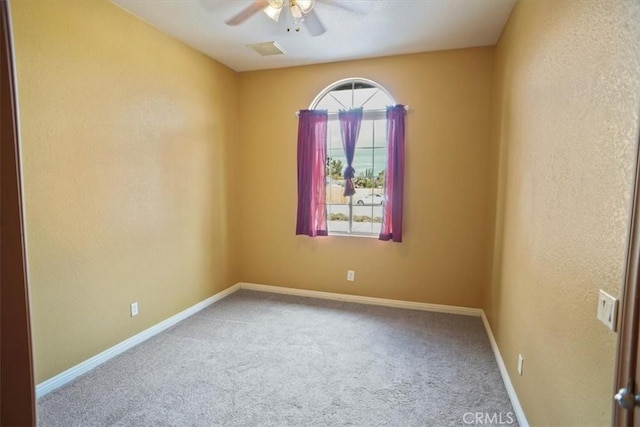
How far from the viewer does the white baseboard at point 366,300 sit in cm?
350

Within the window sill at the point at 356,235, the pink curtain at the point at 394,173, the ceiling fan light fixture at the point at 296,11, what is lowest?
the window sill at the point at 356,235

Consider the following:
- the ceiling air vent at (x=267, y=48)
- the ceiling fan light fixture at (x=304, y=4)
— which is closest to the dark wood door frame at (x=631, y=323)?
the ceiling fan light fixture at (x=304, y=4)

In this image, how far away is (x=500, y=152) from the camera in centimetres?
280

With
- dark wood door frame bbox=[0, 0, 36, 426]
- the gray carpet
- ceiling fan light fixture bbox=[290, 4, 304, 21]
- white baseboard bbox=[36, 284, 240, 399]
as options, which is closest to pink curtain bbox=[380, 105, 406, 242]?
the gray carpet

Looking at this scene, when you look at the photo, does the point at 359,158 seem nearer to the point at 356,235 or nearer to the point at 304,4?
the point at 356,235

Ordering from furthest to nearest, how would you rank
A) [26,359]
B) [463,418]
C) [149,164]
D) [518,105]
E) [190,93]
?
1. [190,93]
2. [149,164]
3. [518,105]
4. [463,418]
5. [26,359]

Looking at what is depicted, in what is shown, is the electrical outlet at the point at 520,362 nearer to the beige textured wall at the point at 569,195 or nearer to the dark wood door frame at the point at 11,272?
the beige textured wall at the point at 569,195

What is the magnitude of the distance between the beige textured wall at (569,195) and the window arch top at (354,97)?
1.55 meters

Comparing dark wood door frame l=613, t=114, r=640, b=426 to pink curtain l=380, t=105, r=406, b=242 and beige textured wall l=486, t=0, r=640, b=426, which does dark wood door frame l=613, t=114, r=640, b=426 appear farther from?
pink curtain l=380, t=105, r=406, b=242

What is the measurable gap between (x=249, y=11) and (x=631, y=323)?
2776mm

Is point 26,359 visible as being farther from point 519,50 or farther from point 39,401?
point 519,50

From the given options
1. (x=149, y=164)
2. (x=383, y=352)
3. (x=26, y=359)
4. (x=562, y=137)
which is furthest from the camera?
(x=149, y=164)

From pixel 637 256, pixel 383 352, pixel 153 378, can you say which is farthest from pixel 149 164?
pixel 637 256

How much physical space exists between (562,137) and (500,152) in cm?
143
